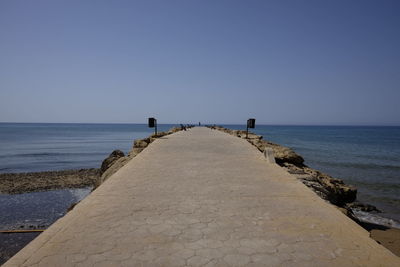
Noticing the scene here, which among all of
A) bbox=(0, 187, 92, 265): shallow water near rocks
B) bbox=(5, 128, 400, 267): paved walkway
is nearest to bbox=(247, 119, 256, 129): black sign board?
bbox=(5, 128, 400, 267): paved walkway

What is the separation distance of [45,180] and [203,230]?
17.3 metres

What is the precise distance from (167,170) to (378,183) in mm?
14345

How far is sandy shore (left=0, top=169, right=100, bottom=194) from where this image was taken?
603 inches

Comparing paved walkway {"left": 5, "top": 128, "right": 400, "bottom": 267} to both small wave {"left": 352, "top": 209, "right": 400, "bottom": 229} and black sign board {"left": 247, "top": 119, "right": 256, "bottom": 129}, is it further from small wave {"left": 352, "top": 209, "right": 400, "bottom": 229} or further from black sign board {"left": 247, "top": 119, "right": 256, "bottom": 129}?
black sign board {"left": 247, "top": 119, "right": 256, "bottom": 129}

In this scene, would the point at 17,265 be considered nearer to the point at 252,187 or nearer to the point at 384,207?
the point at 252,187

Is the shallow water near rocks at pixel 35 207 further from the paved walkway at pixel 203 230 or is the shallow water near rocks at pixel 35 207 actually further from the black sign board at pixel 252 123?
the black sign board at pixel 252 123

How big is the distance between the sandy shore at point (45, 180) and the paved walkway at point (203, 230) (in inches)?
421

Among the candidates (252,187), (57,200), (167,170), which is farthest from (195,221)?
(57,200)

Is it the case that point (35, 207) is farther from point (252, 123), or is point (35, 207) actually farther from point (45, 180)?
point (252, 123)

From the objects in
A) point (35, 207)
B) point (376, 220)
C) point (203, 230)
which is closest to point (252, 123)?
point (376, 220)

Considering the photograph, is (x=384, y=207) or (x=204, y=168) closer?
(x=204, y=168)

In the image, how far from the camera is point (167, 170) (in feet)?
21.7

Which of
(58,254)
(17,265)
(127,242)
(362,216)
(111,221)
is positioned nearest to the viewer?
(17,265)

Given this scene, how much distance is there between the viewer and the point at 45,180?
17219 millimetres
